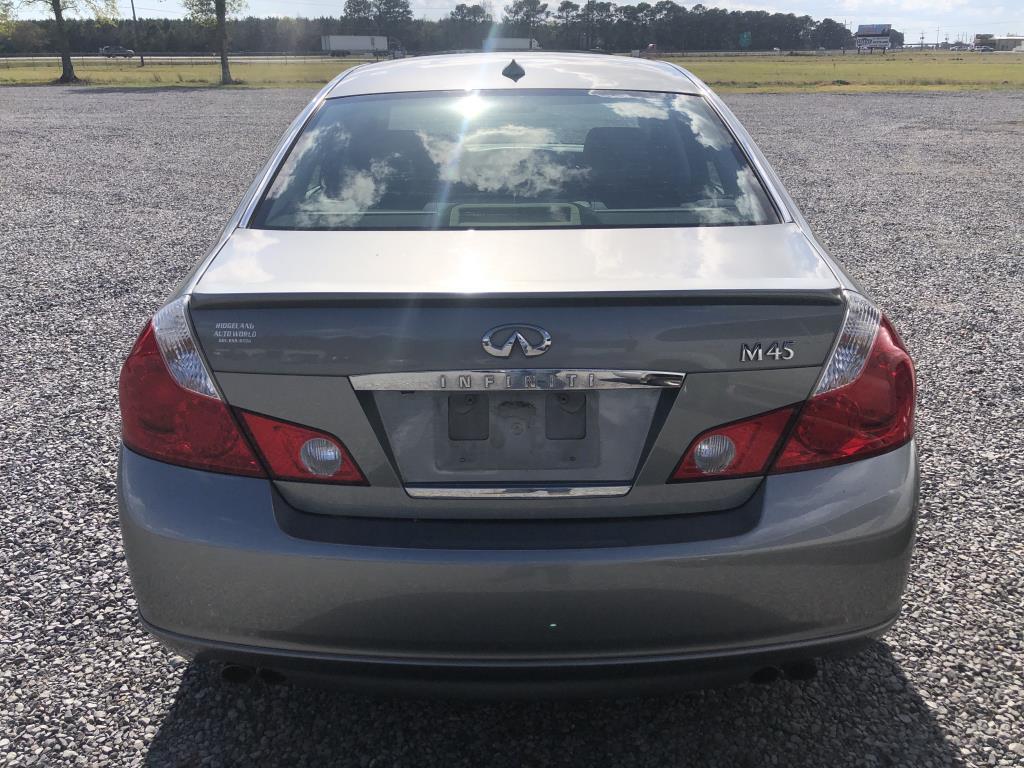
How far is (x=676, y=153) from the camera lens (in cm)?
292

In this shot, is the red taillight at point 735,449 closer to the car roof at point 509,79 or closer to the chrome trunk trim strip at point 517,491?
the chrome trunk trim strip at point 517,491

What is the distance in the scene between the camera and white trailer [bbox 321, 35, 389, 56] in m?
94.0

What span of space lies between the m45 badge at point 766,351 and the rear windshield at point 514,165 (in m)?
0.71

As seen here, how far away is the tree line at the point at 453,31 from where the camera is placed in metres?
85.0

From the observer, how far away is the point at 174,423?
1.94 meters

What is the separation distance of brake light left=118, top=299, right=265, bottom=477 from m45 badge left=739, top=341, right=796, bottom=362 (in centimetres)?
100

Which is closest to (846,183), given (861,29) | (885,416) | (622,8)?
(885,416)

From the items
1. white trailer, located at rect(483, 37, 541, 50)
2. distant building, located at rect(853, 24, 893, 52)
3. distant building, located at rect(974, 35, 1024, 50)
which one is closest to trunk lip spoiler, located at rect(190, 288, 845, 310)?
white trailer, located at rect(483, 37, 541, 50)

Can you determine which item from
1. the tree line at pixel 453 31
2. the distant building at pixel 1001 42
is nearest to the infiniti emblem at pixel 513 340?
the tree line at pixel 453 31

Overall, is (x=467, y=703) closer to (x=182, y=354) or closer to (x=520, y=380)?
(x=520, y=380)

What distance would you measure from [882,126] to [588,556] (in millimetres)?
19218

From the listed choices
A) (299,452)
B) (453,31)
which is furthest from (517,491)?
(453,31)

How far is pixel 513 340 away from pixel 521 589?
0.48 m

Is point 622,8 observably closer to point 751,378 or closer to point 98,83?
point 98,83
